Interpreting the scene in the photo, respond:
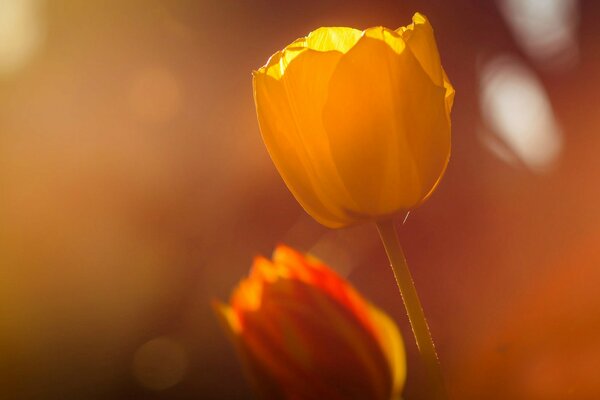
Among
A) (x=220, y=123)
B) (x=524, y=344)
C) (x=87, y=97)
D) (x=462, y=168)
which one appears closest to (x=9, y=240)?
(x=87, y=97)

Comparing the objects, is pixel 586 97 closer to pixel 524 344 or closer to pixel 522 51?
pixel 522 51

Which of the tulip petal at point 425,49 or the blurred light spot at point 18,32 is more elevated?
the blurred light spot at point 18,32

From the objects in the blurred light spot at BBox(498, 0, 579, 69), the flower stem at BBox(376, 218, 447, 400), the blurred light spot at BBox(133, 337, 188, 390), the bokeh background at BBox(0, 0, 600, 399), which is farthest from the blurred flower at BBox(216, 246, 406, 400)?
the blurred light spot at BBox(498, 0, 579, 69)

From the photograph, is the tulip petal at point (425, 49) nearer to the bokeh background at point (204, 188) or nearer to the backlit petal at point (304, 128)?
the backlit petal at point (304, 128)

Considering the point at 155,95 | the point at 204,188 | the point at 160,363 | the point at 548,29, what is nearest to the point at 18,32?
the point at 155,95

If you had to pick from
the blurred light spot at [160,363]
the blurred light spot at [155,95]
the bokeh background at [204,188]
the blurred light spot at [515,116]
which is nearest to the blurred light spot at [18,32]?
the bokeh background at [204,188]

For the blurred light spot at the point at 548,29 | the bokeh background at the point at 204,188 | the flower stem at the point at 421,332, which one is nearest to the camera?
the flower stem at the point at 421,332
